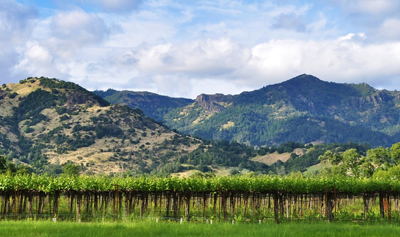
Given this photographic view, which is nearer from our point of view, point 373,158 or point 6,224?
point 6,224

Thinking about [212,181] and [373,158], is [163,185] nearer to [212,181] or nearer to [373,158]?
[212,181]

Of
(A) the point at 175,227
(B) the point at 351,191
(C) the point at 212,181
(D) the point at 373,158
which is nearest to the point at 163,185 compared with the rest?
(C) the point at 212,181

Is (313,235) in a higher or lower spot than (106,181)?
lower

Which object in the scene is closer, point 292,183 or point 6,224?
point 6,224

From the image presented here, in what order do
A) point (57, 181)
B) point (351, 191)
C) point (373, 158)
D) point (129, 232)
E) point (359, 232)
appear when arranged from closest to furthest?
1. point (129, 232)
2. point (359, 232)
3. point (57, 181)
4. point (351, 191)
5. point (373, 158)

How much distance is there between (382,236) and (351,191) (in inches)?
811

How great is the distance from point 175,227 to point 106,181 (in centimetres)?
1711

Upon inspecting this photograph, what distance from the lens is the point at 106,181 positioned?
4462 centimetres

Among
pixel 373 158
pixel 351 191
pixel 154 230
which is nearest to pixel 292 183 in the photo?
pixel 351 191

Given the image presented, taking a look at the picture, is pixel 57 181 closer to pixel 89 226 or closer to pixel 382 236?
pixel 89 226

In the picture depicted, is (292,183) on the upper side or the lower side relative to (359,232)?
upper

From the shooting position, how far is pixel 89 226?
92.4ft

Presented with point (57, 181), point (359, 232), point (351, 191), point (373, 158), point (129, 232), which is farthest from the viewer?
point (373, 158)

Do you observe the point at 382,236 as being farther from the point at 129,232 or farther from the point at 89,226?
the point at 89,226
